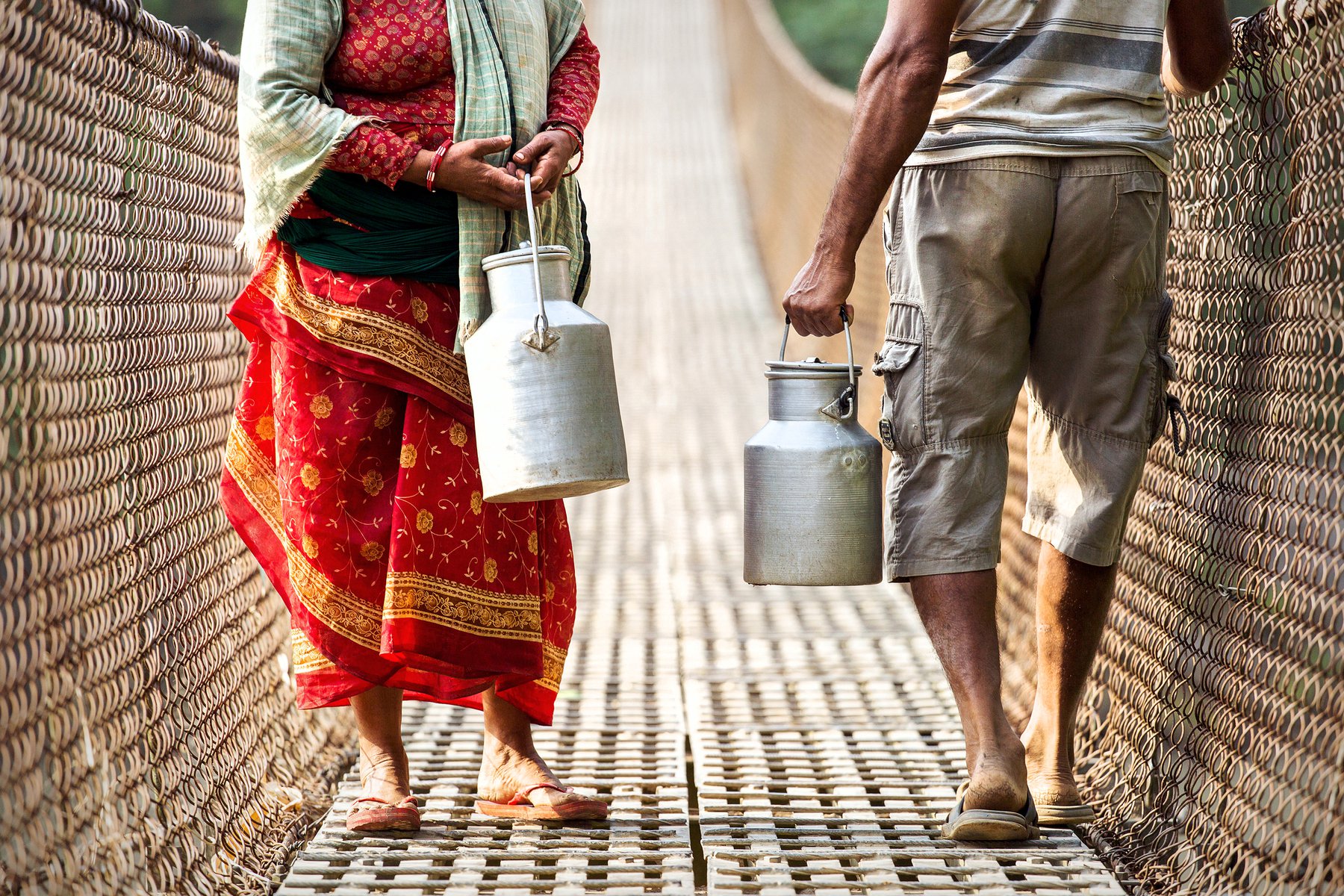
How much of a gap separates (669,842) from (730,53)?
58.2 ft

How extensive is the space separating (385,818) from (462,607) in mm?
334

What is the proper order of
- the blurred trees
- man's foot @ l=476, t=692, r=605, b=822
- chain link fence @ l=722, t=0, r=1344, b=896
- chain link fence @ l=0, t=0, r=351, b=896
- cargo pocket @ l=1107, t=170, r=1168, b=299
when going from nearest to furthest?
1. chain link fence @ l=0, t=0, r=351, b=896
2. chain link fence @ l=722, t=0, r=1344, b=896
3. cargo pocket @ l=1107, t=170, r=1168, b=299
4. man's foot @ l=476, t=692, r=605, b=822
5. the blurred trees

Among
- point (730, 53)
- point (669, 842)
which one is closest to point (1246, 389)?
point (669, 842)

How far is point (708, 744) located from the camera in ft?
9.09

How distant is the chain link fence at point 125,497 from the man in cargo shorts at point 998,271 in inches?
37.8

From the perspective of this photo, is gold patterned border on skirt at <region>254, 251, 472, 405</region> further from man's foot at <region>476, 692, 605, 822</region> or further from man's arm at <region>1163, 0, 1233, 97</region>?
man's arm at <region>1163, 0, 1233, 97</region>

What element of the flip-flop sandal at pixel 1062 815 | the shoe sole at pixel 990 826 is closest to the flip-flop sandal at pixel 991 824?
the shoe sole at pixel 990 826

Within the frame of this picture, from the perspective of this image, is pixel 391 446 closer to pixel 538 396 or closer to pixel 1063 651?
pixel 538 396

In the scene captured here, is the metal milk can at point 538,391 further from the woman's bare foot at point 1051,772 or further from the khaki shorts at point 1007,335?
the woman's bare foot at point 1051,772

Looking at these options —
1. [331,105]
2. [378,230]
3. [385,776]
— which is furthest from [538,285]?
[385,776]

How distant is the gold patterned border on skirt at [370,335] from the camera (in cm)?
207

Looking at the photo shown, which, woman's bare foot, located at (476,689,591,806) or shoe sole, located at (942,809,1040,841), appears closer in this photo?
shoe sole, located at (942,809,1040,841)

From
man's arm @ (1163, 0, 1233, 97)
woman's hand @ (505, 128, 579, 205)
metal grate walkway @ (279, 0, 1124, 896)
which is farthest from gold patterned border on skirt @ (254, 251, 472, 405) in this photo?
man's arm @ (1163, 0, 1233, 97)

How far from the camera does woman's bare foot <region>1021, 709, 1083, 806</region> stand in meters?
2.20
